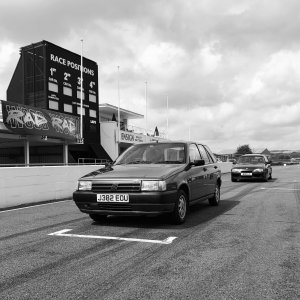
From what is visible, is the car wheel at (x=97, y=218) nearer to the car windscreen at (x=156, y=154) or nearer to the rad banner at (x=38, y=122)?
the car windscreen at (x=156, y=154)

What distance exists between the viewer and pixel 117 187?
6.56 metres

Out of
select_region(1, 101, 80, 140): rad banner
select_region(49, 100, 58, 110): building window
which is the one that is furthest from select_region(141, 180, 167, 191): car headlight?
select_region(49, 100, 58, 110): building window

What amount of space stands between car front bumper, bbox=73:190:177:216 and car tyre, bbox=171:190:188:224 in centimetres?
19

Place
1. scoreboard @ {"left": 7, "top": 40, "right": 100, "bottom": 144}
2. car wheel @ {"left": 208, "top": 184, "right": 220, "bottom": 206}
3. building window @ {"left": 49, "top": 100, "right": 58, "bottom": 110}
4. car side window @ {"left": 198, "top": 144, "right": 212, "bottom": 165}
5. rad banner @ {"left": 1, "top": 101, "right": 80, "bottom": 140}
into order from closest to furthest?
car side window @ {"left": 198, "top": 144, "right": 212, "bottom": 165}
car wheel @ {"left": 208, "top": 184, "right": 220, "bottom": 206}
rad banner @ {"left": 1, "top": 101, "right": 80, "bottom": 140}
scoreboard @ {"left": 7, "top": 40, "right": 100, "bottom": 144}
building window @ {"left": 49, "top": 100, "right": 58, "bottom": 110}

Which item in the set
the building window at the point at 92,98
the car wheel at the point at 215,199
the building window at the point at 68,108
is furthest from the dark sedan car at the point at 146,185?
the building window at the point at 92,98

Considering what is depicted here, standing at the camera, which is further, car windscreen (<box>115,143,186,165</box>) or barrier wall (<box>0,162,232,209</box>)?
barrier wall (<box>0,162,232,209</box>)

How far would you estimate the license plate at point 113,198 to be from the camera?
6480 mm

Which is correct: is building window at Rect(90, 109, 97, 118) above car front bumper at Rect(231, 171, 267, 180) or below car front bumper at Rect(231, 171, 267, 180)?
above

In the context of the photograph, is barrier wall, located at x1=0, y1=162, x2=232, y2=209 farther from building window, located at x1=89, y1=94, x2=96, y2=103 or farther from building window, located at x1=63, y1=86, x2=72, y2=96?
building window, located at x1=89, y1=94, x2=96, y2=103

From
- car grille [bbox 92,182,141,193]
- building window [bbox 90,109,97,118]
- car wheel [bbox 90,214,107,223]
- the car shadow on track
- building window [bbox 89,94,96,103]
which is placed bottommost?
the car shadow on track

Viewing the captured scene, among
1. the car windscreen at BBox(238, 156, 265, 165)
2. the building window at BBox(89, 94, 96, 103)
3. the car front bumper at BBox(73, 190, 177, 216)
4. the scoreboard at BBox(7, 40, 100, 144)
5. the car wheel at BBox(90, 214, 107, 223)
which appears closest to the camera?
the car front bumper at BBox(73, 190, 177, 216)

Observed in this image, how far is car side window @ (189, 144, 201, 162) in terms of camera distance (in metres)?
8.03

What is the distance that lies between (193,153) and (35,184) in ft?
16.7

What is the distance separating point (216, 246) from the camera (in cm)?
534
